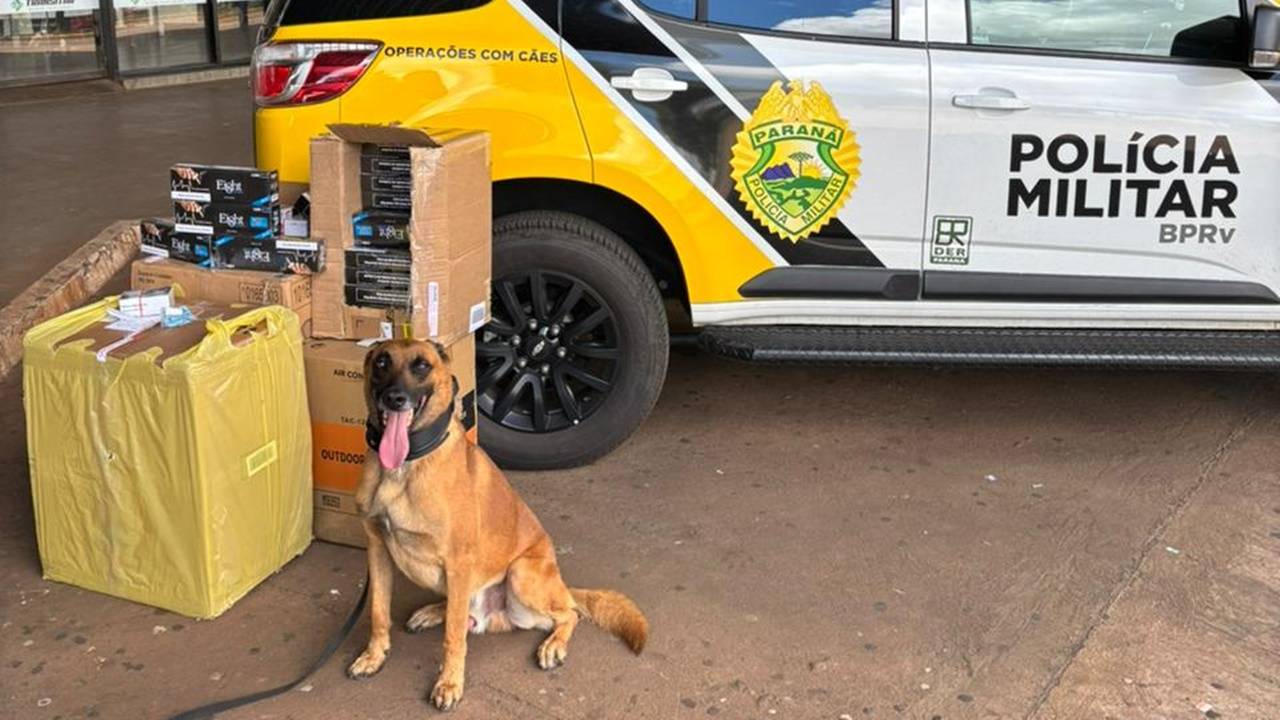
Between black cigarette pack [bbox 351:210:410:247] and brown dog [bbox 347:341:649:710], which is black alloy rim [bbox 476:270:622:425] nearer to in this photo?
black cigarette pack [bbox 351:210:410:247]

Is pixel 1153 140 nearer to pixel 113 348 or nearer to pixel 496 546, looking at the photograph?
pixel 496 546

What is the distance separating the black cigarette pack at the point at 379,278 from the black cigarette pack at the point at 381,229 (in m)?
0.09

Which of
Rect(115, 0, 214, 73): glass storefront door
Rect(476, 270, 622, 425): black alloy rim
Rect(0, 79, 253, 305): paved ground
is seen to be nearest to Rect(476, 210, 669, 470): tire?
Rect(476, 270, 622, 425): black alloy rim

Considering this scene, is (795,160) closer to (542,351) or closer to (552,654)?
(542,351)

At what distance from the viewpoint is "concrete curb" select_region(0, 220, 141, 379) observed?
17.7ft

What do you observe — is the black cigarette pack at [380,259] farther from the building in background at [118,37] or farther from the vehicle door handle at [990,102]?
the building in background at [118,37]

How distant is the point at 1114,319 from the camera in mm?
4504

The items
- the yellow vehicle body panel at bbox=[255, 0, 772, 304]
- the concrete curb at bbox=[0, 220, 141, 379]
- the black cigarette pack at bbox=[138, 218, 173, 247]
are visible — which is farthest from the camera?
the concrete curb at bbox=[0, 220, 141, 379]

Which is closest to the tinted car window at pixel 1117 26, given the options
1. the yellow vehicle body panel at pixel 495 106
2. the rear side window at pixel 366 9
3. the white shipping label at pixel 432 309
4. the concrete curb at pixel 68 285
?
the yellow vehicle body panel at pixel 495 106

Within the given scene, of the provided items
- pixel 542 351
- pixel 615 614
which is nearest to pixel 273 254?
pixel 542 351

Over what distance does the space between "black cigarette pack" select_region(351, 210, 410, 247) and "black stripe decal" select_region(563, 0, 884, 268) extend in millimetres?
845

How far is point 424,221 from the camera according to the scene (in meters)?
3.83

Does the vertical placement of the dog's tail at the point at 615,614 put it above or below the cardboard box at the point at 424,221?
below

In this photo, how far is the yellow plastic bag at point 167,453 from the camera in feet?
11.1
